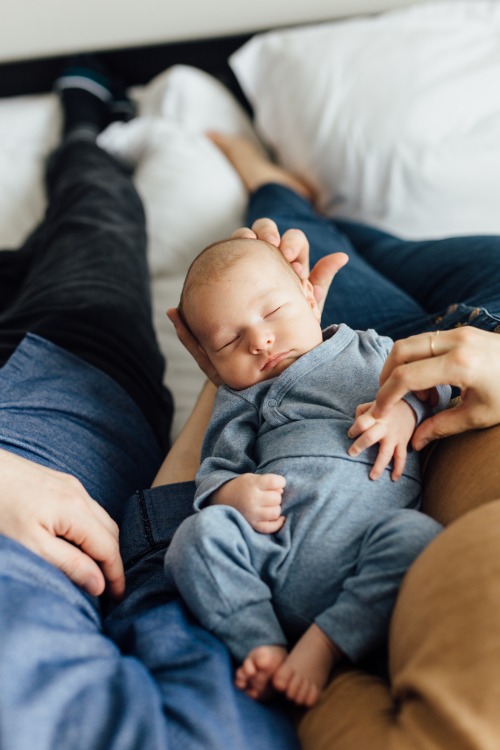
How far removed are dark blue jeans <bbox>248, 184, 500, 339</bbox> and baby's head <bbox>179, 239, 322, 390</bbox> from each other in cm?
21

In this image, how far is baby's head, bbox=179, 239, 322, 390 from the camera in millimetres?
881

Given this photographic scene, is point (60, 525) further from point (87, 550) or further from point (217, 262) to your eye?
point (217, 262)

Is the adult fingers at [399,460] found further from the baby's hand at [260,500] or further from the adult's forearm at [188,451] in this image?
the adult's forearm at [188,451]

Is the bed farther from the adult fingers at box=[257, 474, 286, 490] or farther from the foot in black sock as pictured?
the adult fingers at box=[257, 474, 286, 490]

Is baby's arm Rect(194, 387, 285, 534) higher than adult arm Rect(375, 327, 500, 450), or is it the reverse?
adult arm Rect(375, 327, 500, 450)

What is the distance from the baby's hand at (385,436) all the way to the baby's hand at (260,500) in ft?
0.31

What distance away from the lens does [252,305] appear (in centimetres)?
88

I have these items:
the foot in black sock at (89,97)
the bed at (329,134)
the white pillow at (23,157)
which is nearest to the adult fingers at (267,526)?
the bed at (329,134)

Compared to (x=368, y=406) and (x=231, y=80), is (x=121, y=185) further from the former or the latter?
(x=368, y=406)

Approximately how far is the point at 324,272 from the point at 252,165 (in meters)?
0.80

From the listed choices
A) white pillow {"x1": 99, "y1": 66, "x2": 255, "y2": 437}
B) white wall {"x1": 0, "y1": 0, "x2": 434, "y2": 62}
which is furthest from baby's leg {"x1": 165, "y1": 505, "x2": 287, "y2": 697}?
white wall {"x1": 0, "y1": 0, "x2": 434, "y2": 62}

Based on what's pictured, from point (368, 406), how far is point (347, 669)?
0.28 meters

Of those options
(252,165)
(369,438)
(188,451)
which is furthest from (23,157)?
(369,438)

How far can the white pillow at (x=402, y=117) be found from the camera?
1.58 m
